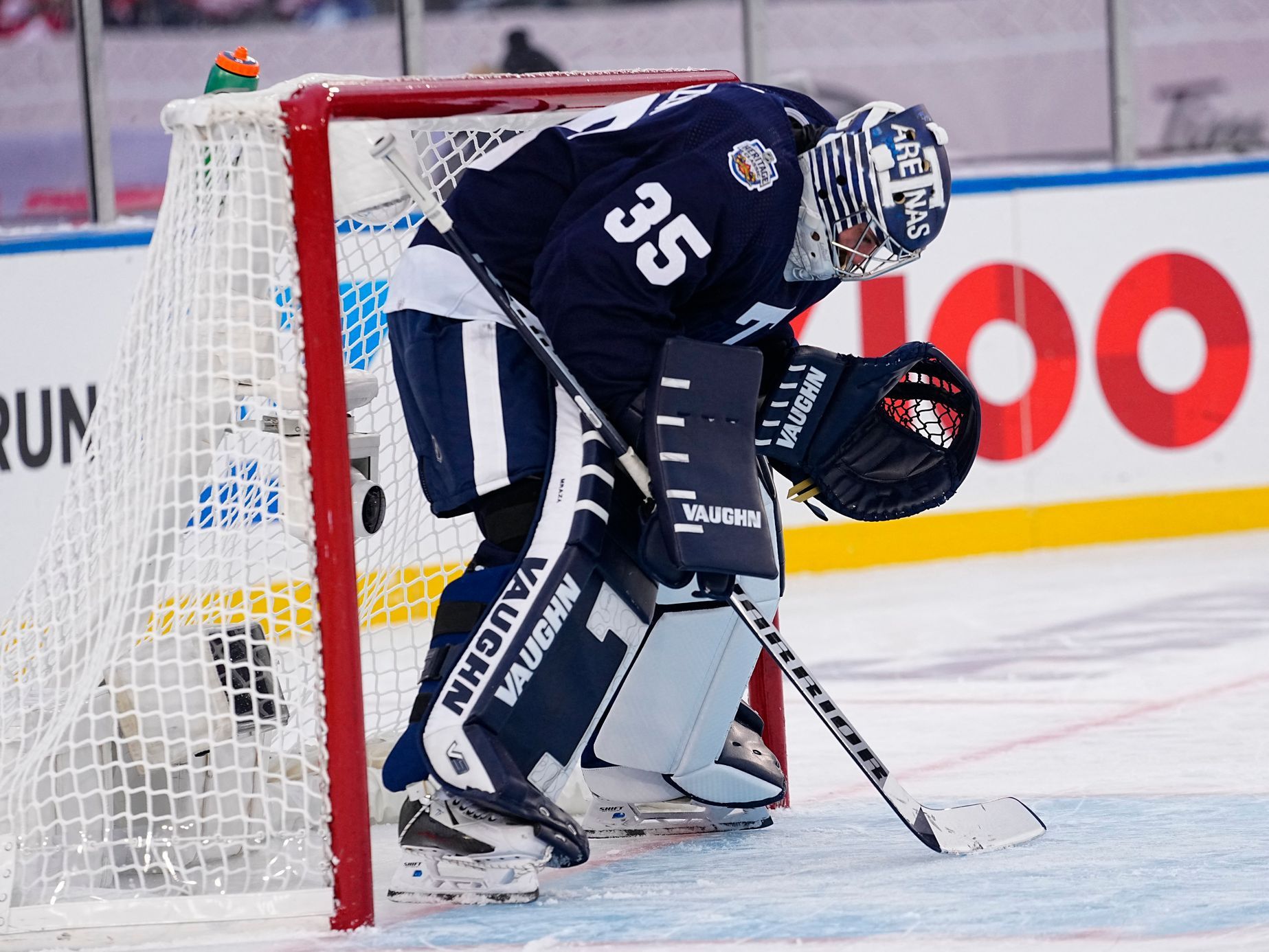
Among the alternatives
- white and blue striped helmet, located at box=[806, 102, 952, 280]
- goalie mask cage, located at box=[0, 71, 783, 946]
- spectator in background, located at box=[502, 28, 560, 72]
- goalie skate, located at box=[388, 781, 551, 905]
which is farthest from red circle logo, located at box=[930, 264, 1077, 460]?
goalie skate, located at box=[388, 781, 551, 905]

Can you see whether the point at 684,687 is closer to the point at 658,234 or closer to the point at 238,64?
the point at 658,234

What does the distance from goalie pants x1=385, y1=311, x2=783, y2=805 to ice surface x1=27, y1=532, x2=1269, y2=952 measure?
167 millimetres

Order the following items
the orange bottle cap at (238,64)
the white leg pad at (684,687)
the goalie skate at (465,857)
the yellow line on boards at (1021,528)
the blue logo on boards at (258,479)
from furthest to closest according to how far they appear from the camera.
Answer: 1. the yellow line on boards at (1021,528)
2. the orange bottle cap at (238,64)
3. the white leg pad at (684,687)
4. the blue logo on boards at (258,479)
5. the goalie skate at (465,857)

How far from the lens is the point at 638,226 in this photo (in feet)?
6.97

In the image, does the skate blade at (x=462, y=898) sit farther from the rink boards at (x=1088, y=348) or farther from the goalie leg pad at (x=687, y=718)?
the rink boards at (x=1088, y=348)

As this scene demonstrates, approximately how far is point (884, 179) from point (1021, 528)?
3169 mm

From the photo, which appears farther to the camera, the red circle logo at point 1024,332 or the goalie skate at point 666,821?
the red circle logo at point 1024,332

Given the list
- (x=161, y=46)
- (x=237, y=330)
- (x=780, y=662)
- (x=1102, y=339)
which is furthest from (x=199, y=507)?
(x=1102, y=339)

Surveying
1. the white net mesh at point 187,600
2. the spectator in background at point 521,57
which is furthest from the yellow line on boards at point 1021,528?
the white net mesh at point 187,600

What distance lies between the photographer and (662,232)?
2.13 m

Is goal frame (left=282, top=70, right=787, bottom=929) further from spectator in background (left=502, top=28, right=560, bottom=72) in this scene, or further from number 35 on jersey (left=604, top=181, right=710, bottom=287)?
spectator in background (left=502, top=28, right=560, bottom=72)

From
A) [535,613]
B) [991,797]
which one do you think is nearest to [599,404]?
[535,613]

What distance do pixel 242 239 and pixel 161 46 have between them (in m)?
3.08

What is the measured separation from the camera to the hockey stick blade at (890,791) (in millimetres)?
2354
